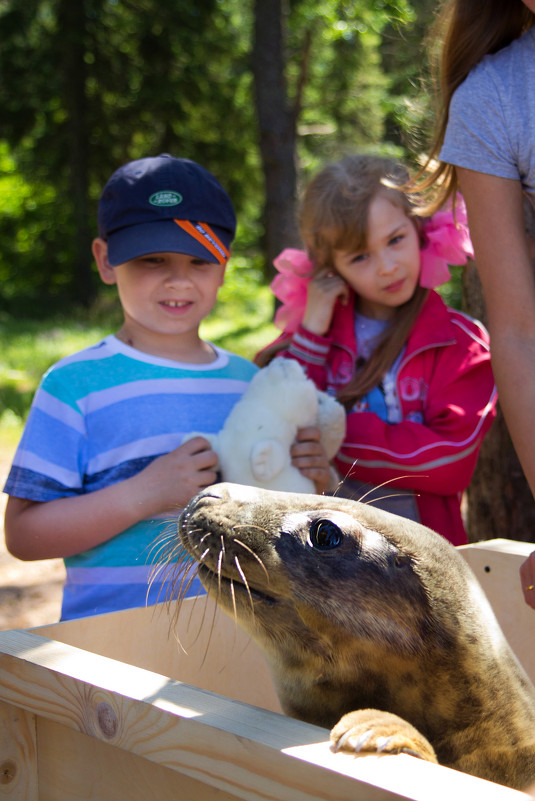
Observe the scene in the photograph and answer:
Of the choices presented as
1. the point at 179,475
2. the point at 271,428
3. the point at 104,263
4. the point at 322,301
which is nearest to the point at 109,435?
the point at 179,475

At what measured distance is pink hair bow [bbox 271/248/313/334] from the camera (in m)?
3.13

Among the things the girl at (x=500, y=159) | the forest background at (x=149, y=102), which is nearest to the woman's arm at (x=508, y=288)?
the girl at (x=500, y=159)

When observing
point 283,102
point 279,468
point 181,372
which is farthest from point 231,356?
point 283,102

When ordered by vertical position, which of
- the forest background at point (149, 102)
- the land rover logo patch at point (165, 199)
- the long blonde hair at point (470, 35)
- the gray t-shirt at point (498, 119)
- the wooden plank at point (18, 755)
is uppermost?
the forest background at point (149, 102)

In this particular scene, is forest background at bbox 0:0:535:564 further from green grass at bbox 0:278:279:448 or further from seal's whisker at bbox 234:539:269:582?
seal's whisker at bbox 234:539:269:582

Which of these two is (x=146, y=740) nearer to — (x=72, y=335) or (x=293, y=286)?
(x=293, y=286)

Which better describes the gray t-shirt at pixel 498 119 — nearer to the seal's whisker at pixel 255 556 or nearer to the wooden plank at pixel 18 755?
the seal's whisker at pixel 255 556

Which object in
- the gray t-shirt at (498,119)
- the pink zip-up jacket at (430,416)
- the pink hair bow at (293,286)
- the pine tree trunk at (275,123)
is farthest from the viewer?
the pine tree trunk at (275,123)

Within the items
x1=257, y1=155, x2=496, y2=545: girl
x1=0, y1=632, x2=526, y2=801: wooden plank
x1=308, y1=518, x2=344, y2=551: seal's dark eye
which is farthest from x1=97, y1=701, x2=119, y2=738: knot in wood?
x1=257, y1=155, x2=496, y2=545: girl

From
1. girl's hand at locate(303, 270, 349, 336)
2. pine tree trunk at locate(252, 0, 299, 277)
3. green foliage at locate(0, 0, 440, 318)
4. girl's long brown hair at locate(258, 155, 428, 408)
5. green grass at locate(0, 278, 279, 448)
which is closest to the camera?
girl's long brown hair at locate(258, 155, 428, 408)

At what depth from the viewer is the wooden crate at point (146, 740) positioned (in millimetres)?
936

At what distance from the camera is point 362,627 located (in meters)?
1.25

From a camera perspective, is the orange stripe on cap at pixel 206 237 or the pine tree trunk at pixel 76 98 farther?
the pine tree trunk at pixel 76 98

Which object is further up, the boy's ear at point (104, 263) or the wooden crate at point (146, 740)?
the boy's ear at point (104, 263)
